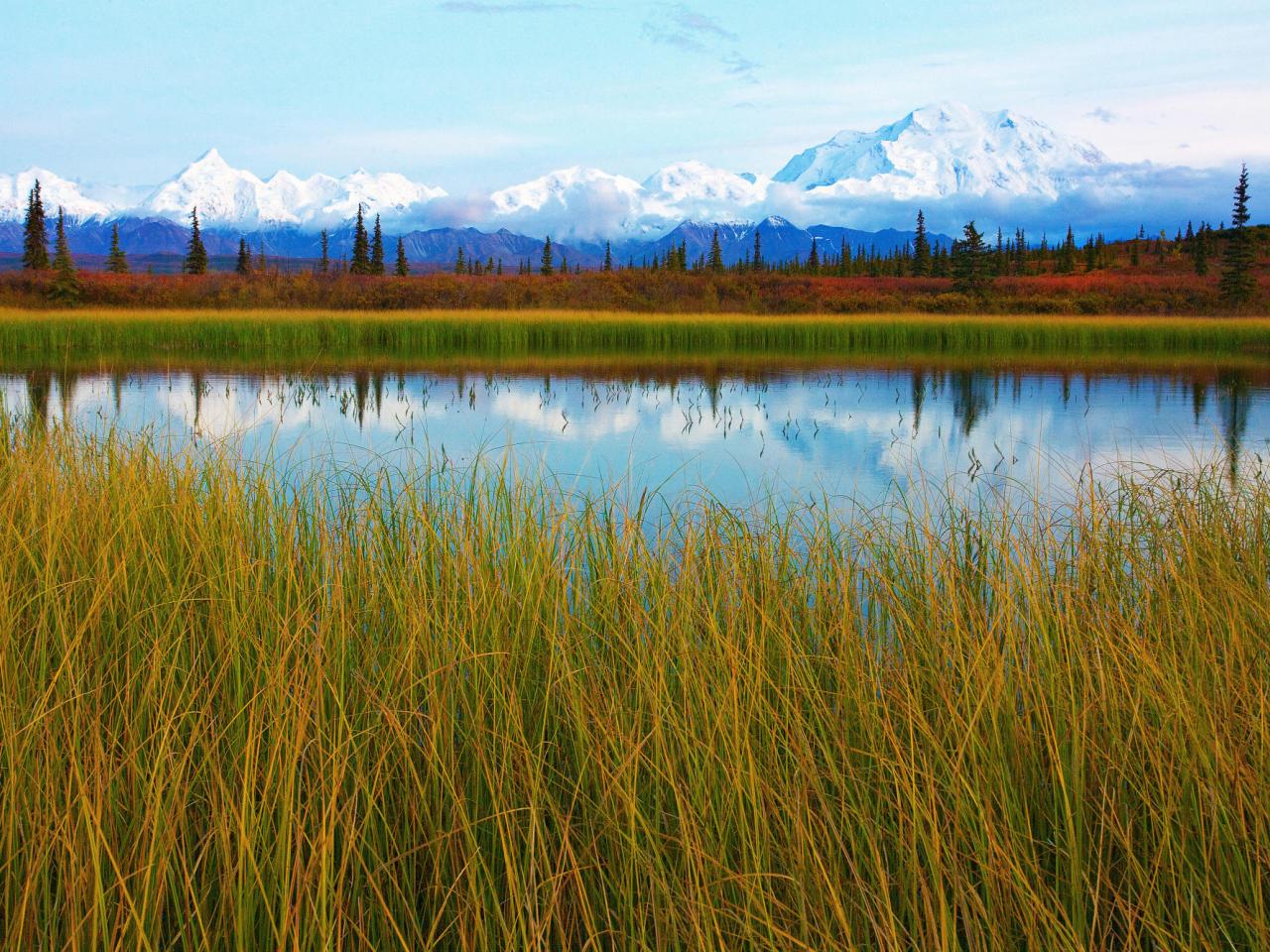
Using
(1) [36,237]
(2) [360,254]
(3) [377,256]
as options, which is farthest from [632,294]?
(1) [36,237]

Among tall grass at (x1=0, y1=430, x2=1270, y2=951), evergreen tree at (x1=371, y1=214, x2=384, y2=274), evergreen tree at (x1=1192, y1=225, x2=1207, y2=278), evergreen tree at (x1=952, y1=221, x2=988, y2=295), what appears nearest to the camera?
tall grass at (x1=0, y1=430, x2=1270, y2=951)

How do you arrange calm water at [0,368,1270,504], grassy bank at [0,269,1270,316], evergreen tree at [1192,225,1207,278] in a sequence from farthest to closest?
evergreen tree at [1192,225,1207,278] → grassy bank at [0,269,1270,316] → calm water at [0,368,1270,504]

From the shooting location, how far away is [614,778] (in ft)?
6.13

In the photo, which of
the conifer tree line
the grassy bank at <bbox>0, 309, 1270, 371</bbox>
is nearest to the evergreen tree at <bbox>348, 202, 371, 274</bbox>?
the conifer tree line

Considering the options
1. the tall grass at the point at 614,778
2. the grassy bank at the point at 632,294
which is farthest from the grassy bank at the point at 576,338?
the tall grass at the point at 614,778

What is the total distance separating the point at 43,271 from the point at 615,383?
111ft

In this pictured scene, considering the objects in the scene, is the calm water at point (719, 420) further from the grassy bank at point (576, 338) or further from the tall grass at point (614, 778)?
the grassy bank at point (576, 338)

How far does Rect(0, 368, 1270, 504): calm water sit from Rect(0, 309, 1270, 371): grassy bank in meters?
4.88

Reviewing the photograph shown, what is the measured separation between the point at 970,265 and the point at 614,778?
152 feet

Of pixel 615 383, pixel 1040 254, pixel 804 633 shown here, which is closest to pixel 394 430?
pixel 615 383

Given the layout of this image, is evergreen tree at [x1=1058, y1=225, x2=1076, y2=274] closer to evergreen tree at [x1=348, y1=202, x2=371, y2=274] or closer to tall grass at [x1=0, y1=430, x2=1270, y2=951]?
evergreen tree at [x1=348, y1=202, x2=371, y2=274]

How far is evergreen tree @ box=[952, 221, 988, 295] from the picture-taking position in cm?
4194

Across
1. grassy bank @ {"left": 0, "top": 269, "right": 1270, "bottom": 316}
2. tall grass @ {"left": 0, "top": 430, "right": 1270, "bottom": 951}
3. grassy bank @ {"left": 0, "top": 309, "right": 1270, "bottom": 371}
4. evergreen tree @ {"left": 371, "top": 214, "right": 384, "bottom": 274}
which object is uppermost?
evergreen tree @ {"left": 371, "top": 214, "right": 384, "bottom": 274}

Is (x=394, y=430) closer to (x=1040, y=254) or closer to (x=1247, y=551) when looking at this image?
(x=1247, y=551)
